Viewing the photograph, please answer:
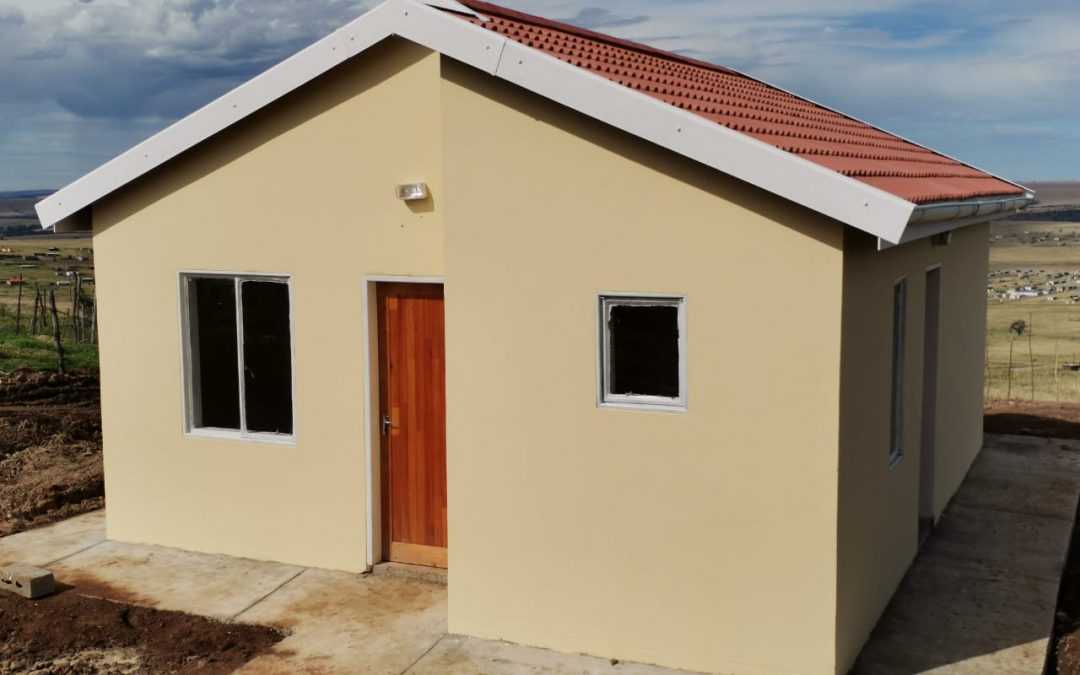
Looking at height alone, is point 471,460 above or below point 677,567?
above

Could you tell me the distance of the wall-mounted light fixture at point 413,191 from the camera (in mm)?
8172

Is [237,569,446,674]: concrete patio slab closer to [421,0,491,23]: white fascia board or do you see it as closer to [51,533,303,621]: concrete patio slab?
[51,533,303,621]: concrete patio slab

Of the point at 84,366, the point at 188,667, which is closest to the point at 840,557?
the point at 188,667

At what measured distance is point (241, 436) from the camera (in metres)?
9.11

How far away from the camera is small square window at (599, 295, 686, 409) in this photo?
6.76 m

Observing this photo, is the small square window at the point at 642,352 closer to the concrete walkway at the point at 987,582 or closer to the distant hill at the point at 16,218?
the concrete walkway at the point at 987,582

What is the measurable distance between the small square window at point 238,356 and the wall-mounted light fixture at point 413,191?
1341 millimetres

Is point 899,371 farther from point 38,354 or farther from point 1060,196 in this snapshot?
point 1060,196

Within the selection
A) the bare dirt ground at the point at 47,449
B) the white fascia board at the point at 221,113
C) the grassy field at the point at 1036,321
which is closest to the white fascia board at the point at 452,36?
the white fascia board at the point at 221,113

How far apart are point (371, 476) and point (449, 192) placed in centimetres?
254

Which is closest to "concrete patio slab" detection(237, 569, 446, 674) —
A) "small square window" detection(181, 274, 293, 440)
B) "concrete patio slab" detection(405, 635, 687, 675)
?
"concrete patio slab" detection(405, 635, 687, 675)

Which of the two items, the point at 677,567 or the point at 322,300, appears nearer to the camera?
the point at 677,567

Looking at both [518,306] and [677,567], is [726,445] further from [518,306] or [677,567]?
[518,306]

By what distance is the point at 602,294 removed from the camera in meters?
6.87
